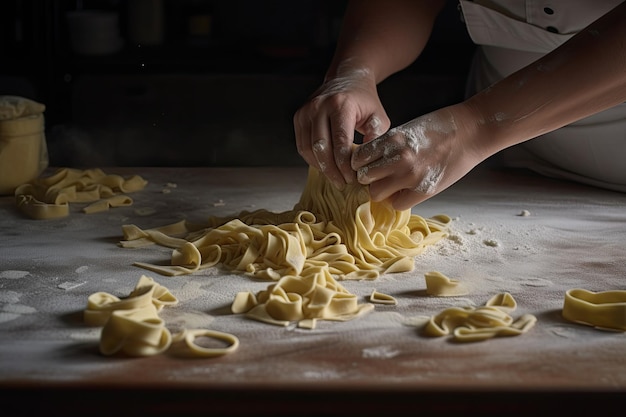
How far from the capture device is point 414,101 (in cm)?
323

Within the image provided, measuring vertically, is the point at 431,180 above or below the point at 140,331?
above

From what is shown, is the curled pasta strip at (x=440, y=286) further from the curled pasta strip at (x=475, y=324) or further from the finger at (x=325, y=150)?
the finger at (x=325, y=150)

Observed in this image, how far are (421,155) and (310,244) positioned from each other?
335 millimetres

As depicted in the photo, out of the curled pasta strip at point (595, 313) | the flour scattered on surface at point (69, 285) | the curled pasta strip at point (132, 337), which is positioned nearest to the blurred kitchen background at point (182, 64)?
the flour scattered on surface at point (69, 285)

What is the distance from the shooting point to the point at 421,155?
1.78m

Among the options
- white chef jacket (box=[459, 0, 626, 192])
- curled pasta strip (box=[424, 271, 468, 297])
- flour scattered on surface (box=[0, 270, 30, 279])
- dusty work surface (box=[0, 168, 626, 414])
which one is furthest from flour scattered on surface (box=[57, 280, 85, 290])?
white chef jacket (box=[459, 0, 626, 192])

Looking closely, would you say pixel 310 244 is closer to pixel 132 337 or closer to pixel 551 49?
pixel 132 337

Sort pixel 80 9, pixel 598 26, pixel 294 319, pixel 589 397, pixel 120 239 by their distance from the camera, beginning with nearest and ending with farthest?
pixel 589 397 < pixel 294 319 < pixel 598 26 < pixel 120 239 < pixel 80 9

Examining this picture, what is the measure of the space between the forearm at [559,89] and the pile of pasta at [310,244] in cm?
31

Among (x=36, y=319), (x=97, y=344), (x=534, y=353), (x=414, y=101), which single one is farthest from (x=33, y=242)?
(x=414, y=101)

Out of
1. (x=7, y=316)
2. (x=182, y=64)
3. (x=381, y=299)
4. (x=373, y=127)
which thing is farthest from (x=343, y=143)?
(x=182, y=64)

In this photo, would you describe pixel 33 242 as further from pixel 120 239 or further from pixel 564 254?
pixel 564 254

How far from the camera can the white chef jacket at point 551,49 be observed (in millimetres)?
2254

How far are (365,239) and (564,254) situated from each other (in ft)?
1.48
